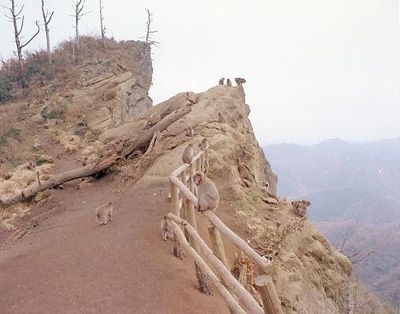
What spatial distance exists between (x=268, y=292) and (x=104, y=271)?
3703 mm

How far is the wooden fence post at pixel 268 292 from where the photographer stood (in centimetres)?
392

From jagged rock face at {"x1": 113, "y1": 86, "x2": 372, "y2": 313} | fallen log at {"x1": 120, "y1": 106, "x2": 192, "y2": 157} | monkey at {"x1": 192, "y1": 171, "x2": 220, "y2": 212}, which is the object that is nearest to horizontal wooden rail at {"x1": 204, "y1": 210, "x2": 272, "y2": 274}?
monkey at {"x1": 192, "y1": 171, "x2": 220, "y2": 212}

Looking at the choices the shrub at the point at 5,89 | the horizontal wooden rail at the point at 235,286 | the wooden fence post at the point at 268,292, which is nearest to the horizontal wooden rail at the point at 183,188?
the horizontal wooden rail at the point at 235,286

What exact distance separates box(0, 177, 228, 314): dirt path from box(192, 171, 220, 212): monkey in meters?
1.67

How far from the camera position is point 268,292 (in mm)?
3938

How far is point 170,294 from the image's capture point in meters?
6.07

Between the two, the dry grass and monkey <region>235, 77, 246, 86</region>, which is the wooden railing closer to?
the dry grass

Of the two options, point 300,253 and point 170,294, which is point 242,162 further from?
point 170,294

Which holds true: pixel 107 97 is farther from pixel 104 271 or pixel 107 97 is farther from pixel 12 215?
pixel 104 271

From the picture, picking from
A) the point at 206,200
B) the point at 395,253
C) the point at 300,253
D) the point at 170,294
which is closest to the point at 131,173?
the point at 300,253

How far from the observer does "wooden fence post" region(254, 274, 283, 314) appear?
3.92 metres

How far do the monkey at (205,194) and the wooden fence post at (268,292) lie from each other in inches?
49.9

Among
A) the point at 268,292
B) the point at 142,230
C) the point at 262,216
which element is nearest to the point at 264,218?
the point at 262,216

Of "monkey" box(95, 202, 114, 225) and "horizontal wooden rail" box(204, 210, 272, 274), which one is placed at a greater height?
"horizontal wooden rail" box(204, 210, 272, 274)
